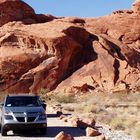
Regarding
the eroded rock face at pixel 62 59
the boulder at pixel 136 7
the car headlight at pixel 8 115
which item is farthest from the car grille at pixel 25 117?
the boulder at pixel 136 7

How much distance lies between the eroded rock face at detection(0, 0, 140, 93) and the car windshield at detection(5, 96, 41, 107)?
1792 inches

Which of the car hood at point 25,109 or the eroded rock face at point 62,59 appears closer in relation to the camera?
the car hood at point 25,109

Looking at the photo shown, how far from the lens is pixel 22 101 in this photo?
21297 mm

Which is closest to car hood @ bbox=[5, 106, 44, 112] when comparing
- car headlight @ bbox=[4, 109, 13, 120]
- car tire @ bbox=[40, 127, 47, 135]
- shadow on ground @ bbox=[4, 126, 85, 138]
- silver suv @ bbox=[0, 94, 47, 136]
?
silver suv @ bbox=[0, 94, 47, 136]

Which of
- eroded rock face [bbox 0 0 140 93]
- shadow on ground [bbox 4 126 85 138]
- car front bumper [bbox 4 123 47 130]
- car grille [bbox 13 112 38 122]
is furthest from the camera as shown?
eroded rock face [bbox 0 0 140 93]

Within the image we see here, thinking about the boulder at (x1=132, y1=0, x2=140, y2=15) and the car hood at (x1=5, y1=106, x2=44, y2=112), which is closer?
the car hood at (x1=5, y1=106, x2=44, y2=112)

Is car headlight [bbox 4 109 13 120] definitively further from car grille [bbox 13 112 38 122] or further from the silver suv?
car grille [bbox 13 112 38 122]

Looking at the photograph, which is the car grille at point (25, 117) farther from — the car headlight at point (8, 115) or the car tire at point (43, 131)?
the car tire at point (43, 131)

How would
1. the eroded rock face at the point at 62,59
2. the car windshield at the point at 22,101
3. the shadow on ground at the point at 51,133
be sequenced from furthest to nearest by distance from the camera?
the eroded rock face at the point at 62,59 → the car windshield at the point at 22,101 → the shadow on ground at the point at 51,133

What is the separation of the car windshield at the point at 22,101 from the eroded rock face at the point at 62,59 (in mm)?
45511

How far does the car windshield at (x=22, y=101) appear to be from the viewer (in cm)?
2089

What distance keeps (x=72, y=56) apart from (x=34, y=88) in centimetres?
779

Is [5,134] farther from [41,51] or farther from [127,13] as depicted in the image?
[127,13]

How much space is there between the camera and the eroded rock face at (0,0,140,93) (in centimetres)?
6794
